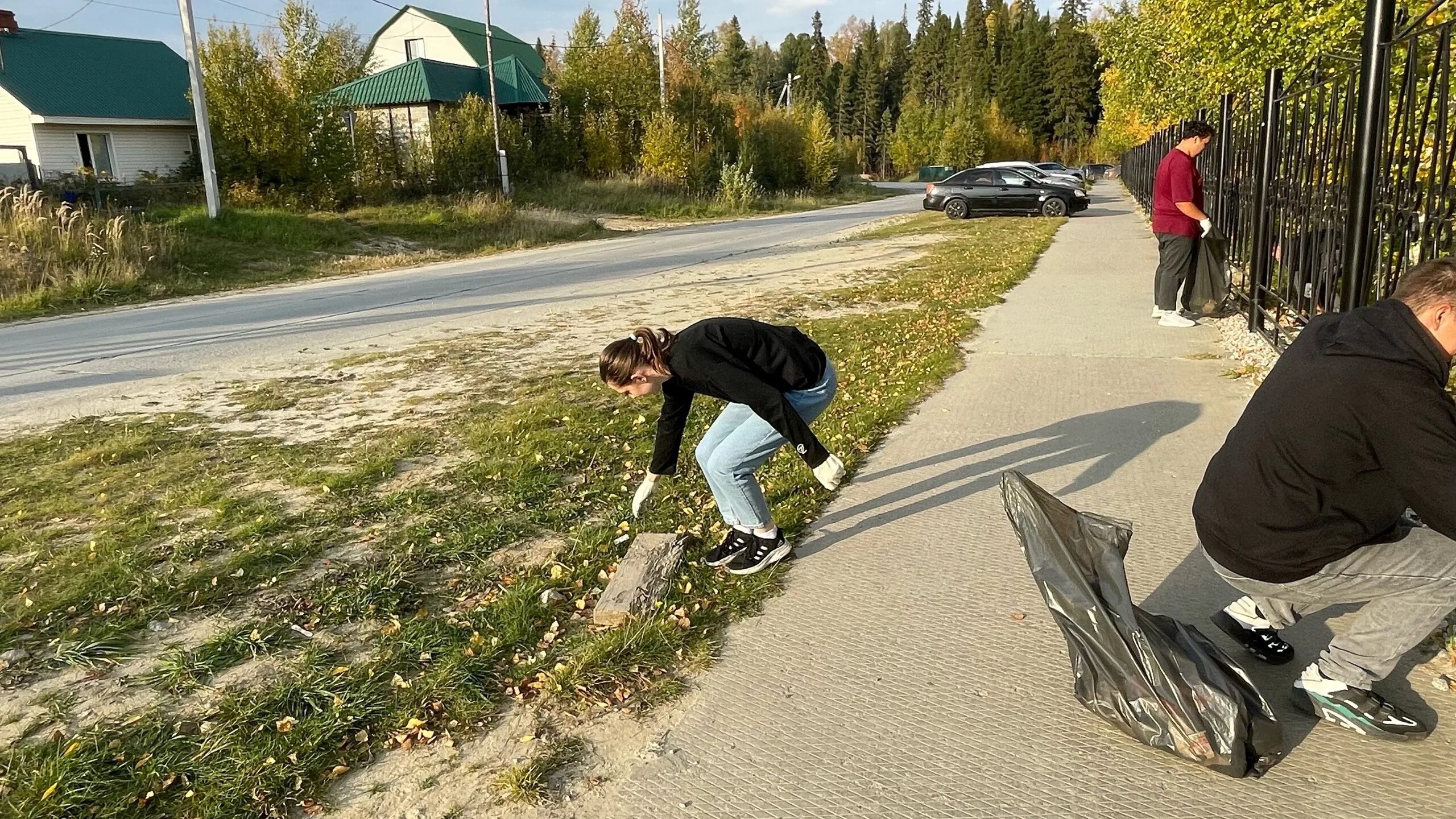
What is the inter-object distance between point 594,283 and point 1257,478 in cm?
1281

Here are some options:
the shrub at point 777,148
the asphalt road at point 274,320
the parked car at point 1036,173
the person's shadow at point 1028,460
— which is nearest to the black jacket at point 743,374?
the person's shadow at point 1028,460

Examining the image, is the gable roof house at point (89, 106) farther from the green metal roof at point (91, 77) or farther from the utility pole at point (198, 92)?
the utility pole at point (198, 92)

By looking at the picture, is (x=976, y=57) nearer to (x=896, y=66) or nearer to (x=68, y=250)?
(x=896, y=66)

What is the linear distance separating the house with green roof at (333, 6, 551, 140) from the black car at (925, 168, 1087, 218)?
1629cm

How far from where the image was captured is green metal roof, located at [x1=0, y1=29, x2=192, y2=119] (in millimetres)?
31703

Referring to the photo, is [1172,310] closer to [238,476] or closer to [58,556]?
[238,476]

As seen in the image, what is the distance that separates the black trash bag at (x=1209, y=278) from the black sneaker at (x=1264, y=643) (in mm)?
6738

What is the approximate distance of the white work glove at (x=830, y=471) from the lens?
11.6ft

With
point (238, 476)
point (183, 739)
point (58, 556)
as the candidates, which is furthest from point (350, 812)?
point (238, 476)

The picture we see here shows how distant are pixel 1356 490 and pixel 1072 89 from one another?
315ft

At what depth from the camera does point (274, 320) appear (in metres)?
11.9

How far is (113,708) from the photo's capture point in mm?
3131

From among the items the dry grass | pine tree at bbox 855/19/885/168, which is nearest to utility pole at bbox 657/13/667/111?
the dry grass

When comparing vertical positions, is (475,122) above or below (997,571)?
above
